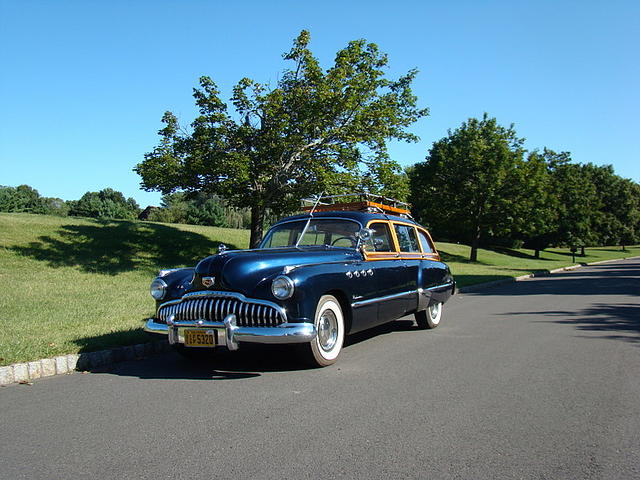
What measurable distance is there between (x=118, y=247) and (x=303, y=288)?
699 inches

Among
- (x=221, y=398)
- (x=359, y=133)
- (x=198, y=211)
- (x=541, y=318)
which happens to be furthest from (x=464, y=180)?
(x=198, y=211)

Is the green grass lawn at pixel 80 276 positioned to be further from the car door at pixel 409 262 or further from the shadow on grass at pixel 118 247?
the car door at pixel 409 262

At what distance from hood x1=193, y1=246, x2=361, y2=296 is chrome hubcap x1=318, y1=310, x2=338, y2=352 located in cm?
64

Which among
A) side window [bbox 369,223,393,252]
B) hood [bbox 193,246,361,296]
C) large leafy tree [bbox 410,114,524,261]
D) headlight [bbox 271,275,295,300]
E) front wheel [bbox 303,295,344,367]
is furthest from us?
large leafy tree [bbox 410,114,524,261]

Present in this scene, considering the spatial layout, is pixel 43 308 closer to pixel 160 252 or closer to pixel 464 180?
pixel 160 252

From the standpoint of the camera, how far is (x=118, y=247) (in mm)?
21234

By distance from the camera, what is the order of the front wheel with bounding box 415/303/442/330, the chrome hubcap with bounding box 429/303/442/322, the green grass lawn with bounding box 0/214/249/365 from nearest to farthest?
the green grass lawn with bounding box 0/214/249/365, the front wheel with bounding box 415/303/442/330, the chrome hubcap with bounding box 429/303/442/322

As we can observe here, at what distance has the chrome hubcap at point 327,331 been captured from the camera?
233 inches

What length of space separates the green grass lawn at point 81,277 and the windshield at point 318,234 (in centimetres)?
233

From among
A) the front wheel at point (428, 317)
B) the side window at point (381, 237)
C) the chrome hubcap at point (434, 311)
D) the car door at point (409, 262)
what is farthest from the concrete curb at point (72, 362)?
the chrome hubcap at point (434, 311)

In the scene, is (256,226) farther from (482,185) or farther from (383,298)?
(482,185)

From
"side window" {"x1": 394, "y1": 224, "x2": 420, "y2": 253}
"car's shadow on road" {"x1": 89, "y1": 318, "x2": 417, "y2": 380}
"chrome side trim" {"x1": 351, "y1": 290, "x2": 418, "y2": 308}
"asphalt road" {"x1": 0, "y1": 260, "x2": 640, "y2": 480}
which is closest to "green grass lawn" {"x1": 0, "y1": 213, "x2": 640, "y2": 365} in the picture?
"car's shadow on road" {"x1": 89, "y1": 318, "x2": 417, "y2": 380}

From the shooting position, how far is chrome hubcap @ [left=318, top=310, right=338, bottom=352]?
5.91 metres

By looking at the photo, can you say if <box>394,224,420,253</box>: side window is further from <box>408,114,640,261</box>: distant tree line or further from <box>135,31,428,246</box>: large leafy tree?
<box>408,114,640,261</box>: distant tree line
